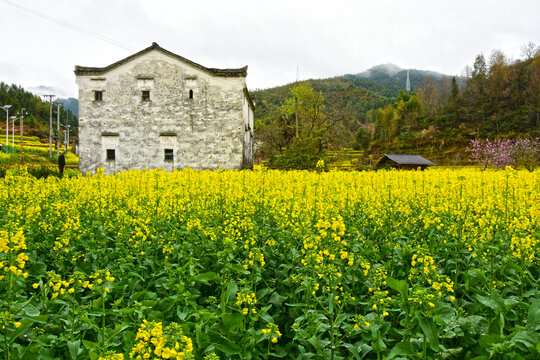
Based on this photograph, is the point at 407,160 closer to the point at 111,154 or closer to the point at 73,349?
the point at 111,154

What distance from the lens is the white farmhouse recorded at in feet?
86.4

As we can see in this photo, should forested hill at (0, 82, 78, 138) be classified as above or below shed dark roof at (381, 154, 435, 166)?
above

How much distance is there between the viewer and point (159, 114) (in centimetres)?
2656

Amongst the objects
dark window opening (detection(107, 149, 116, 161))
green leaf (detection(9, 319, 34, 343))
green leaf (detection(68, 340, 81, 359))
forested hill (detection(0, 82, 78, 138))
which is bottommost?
green leaf (detection(68, 340, 81, 359))

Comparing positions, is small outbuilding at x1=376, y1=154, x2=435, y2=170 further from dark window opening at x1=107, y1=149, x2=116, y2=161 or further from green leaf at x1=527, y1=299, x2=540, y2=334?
green leaf at x1=527, y1=299, x2=540, y2=334

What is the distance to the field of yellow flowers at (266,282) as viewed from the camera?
2.29 meters

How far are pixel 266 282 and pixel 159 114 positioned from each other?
25.5 m

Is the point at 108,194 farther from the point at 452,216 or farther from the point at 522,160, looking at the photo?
the point at 522,160

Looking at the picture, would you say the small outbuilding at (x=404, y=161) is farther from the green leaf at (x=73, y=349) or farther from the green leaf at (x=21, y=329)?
the green leaf at (x=21, y=329)

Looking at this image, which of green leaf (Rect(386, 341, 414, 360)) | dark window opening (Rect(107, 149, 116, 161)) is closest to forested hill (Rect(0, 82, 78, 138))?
dark window opening (Rect(107, 149, 116, 161))

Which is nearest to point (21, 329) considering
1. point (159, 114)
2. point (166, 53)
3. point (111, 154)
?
point (159, 114)

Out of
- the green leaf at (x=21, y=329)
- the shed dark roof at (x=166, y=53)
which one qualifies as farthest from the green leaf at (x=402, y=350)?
the shed dark roof at (x=166, y=53)

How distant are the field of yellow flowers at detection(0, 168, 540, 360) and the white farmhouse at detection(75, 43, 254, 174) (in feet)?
62.6

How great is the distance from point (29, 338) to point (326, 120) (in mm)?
39275
